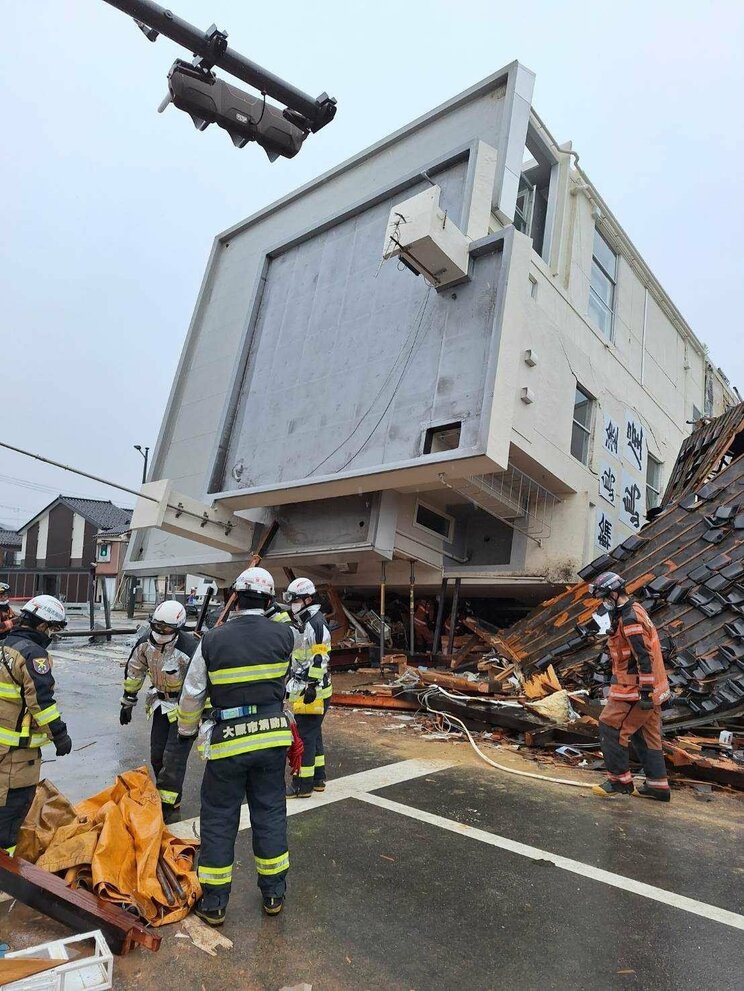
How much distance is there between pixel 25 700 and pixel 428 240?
9.67m

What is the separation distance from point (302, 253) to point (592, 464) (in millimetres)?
8972

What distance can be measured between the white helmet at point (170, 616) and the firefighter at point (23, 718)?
1.19 m

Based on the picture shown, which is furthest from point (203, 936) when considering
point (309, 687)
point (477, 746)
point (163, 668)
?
point (477, 746)

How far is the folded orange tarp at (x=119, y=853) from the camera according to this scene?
11.0 ft

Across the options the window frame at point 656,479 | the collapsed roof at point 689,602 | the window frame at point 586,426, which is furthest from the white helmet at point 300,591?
the window frame at point 656,479

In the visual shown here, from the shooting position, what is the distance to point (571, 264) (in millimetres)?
14742

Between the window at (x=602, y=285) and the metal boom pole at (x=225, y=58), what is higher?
the window at (x=602, y=285)

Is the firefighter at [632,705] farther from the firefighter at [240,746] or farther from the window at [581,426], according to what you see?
the window at [581,426]

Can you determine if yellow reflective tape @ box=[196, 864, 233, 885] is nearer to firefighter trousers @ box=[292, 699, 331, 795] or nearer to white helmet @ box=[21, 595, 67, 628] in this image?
white helmet @ box=[21, 595, 67, 628]

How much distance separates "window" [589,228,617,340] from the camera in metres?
16.0

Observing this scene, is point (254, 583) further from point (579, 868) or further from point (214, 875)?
point (579, 868)

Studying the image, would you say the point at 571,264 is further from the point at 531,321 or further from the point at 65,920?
the point at 65,920

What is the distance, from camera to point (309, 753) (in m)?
5.38

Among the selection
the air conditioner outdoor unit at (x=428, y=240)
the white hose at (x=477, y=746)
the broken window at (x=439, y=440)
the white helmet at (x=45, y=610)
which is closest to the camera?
the white helmet at (x=45, y=610)
